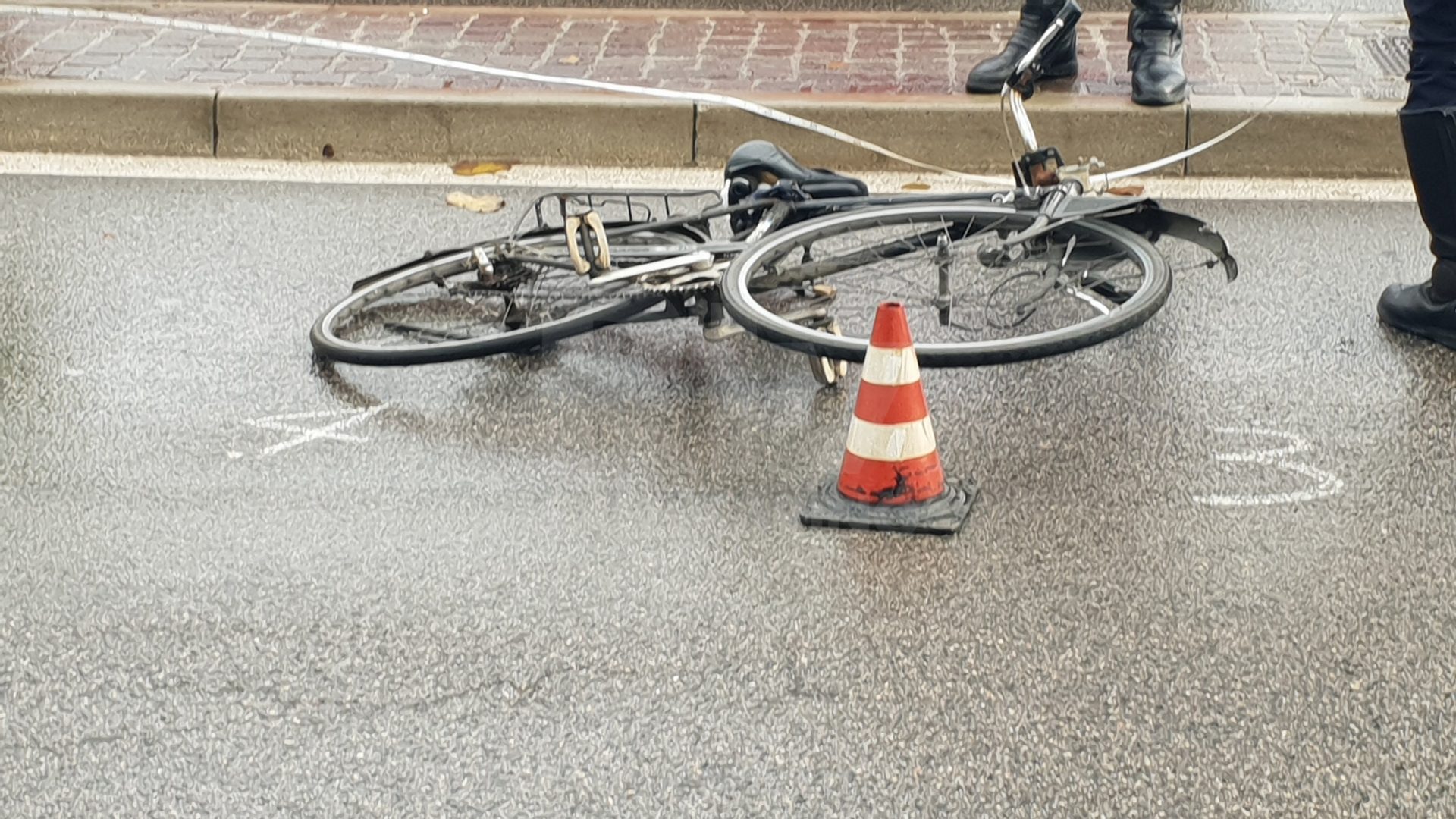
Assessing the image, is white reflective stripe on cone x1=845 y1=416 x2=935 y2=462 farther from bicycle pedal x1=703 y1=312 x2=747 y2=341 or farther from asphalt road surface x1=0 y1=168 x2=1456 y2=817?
bicycle pedal x1=703 y1=312 x2=747 y2=341

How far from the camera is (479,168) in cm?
738

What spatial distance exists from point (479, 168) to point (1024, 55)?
7.76 feet

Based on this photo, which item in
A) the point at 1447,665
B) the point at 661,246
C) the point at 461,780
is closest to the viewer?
the point at 461,780

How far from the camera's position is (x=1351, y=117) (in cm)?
710

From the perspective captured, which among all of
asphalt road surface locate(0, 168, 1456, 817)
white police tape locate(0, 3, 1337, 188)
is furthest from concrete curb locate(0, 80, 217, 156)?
asphalt road surface locate(0, 168, 1456, 817)

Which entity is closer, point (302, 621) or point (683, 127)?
point (302, 621)

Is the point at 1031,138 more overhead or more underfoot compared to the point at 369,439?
more overhead

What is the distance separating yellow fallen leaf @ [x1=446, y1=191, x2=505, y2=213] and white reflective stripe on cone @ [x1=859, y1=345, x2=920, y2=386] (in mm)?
2939

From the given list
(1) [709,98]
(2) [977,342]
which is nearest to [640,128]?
(1) [709,98]

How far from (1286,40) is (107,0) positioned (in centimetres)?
611

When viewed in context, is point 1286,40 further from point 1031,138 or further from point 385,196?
point 385,196

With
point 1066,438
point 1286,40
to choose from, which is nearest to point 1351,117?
point 1286,40

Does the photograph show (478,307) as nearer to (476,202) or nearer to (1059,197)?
(476,202)

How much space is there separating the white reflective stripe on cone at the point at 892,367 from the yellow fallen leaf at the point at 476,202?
2939 mm
